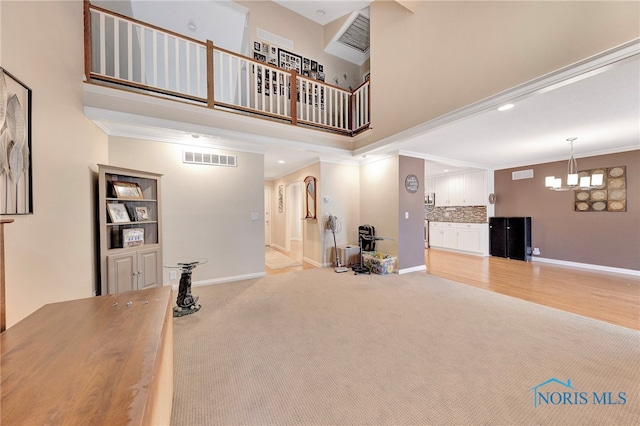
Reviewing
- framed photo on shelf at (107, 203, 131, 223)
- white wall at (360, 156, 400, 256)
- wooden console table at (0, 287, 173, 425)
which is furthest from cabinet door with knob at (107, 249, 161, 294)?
white wall at (360, 156, 400, 256)

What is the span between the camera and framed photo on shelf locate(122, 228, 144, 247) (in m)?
2.91

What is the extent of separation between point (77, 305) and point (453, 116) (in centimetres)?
387

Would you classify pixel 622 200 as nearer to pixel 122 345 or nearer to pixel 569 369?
pixel 569 369

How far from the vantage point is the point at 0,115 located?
139 cm

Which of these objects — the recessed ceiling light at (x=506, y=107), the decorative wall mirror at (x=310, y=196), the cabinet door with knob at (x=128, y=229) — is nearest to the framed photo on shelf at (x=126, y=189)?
the cabinet door with knob at (x=128, y=229)

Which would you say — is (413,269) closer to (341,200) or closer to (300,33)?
(341,200)

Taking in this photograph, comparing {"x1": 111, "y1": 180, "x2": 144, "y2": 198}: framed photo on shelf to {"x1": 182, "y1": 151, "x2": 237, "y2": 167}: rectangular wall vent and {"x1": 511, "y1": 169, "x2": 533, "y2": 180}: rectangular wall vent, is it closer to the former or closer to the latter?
{"x1": 182, "y1": 151, "x2": 237, "y2": 167}: rectangular wall vent

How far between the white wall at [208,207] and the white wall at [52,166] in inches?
33.2

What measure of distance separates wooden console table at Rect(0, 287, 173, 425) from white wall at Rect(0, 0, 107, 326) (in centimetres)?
91

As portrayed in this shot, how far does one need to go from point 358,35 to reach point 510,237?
6088 mm

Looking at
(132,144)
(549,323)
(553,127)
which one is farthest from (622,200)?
(132,144)

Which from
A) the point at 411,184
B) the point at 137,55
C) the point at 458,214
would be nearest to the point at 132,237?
the point at 137,55

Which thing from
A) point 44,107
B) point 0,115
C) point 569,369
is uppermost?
point 44,107

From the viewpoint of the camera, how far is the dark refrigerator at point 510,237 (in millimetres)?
5570
